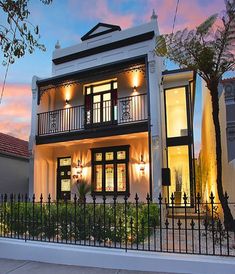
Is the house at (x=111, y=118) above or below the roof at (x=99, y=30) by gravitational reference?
below

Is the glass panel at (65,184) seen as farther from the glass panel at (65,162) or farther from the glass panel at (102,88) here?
the glass panel at (102,88)

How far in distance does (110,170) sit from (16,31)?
10016 mm

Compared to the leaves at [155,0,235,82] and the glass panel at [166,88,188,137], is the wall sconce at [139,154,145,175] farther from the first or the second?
the leaves at [155,0,235,82]

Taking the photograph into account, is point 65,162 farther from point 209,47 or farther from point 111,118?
point 209,47

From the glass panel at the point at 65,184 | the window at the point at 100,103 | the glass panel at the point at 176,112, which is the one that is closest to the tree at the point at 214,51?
the glass panel at the point at 176,112

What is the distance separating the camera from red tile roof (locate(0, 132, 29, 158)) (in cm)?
1657

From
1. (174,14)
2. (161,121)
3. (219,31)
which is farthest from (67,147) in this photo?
(219,31)

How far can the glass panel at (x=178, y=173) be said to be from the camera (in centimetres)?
1456

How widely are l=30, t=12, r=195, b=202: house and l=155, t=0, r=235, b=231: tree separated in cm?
456

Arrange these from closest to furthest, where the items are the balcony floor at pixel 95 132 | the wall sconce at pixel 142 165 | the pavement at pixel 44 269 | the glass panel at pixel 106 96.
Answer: the pavement at pixel 44 269 < the balcony floor at pixel 95 132 < the wall sconce at pixel 142 165 < the glass panel at pixel 106 96

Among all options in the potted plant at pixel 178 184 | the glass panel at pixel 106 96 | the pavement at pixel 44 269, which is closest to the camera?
the pavement at pixel 44 269

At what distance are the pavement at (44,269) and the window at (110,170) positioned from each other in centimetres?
782

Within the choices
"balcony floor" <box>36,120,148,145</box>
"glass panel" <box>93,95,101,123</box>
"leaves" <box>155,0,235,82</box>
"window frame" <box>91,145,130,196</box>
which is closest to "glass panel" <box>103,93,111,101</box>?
"glass panel" <box>93,95,101,123</box>

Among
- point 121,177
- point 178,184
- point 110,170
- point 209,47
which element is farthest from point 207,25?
point 178,184
